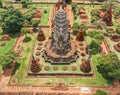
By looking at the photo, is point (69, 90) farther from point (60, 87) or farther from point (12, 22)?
point (12, 22)

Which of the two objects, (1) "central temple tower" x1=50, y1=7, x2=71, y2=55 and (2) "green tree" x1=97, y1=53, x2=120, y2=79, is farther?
(1) "central temple tower" x1=50, y1=7, x2=71, y2=55

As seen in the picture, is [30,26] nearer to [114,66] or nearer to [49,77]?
[49,77]

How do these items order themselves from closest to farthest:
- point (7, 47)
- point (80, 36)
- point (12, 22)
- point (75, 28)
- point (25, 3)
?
point (7, 47) → point (80, 36) → point (12, 22) → point (75, 28) → point (25, 3)

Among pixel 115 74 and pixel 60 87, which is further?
pixel 60 87

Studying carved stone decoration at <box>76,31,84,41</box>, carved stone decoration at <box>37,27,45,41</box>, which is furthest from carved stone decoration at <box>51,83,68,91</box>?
carved stone decoration at <box>37,27,45,41</box>

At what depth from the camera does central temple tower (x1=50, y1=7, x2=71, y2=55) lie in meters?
54.8

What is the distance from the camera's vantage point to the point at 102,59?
54.2m

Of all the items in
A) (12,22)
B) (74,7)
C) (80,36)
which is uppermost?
(74,7)

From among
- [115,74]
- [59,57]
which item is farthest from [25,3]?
[115,74]

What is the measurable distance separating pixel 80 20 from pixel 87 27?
273 inches

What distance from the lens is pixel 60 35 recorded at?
5609 centimetres

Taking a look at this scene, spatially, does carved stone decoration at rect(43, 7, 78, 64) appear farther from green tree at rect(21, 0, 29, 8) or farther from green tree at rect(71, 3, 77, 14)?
green tree at rect(21, 0, 29, 8)

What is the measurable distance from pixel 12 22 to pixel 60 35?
1926 centimetres

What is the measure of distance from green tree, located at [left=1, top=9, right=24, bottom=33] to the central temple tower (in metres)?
15.8
